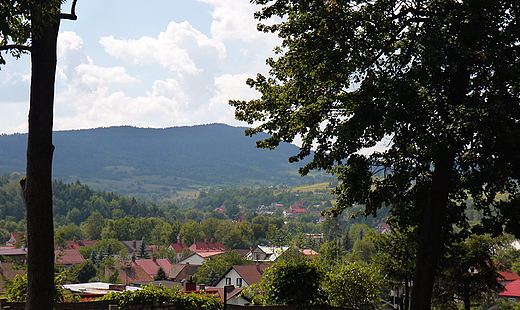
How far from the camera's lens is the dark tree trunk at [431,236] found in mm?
9867

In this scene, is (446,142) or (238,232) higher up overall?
(446,142)

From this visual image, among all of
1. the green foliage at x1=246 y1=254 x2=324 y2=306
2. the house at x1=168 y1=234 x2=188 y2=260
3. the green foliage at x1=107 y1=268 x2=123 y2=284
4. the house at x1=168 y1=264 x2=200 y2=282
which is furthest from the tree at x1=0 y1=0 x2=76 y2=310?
the house at x1=168 y1=234 x2=188 y2=260

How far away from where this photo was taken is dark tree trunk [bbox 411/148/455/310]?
9867mm

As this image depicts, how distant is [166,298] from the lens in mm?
10094

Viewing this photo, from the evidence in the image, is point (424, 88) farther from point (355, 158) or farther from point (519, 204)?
point (519, 204)

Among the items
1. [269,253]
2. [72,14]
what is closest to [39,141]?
[72,14]

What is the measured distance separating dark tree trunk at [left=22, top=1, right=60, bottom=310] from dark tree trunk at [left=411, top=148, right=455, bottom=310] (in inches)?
283

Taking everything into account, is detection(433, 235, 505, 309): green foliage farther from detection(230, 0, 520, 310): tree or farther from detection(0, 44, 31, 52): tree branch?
detection(0, 44, 31, 52): tree branch

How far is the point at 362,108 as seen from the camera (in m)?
9.61

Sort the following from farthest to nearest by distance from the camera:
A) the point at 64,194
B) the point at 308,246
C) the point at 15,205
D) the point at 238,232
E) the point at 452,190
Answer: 1. the point at 64,194
2. the point at 15,205
3. the point at 238,232
4. the point at 308,246
5. the point at 452,190

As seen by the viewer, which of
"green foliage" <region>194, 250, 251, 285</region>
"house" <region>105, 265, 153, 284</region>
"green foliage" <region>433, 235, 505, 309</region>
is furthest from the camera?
"house" <region>105, 265, 153, 284</region>

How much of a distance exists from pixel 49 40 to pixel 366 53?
6233mm

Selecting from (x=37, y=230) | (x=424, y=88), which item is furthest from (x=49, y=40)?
(x=424, y=88)

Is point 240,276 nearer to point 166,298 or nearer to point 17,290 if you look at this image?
point 166,298
